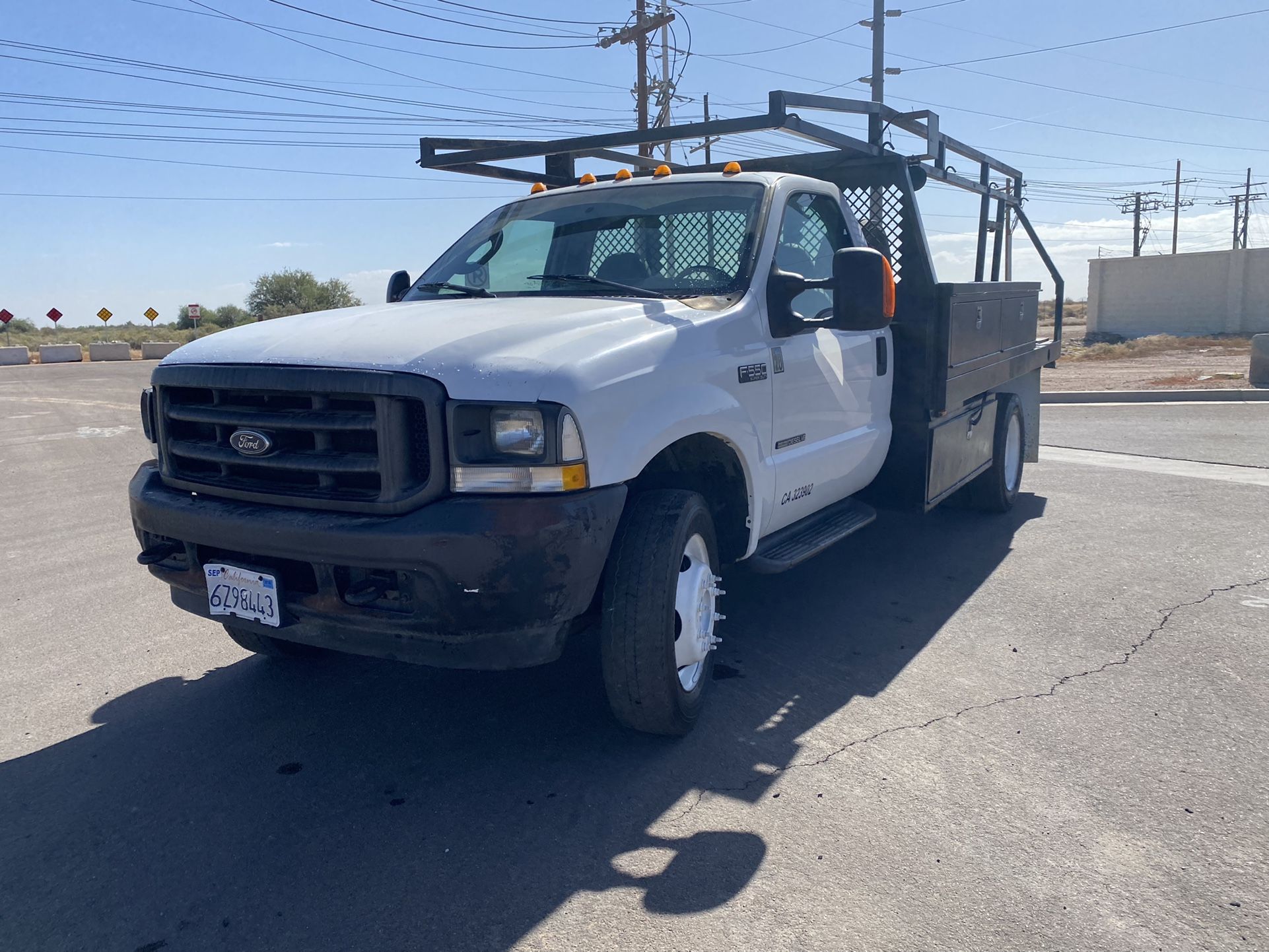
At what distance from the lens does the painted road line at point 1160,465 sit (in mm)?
8492

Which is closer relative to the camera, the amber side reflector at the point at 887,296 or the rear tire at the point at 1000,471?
the amber side reflector at the point at 887,296

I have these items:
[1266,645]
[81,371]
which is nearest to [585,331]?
[1266,645]

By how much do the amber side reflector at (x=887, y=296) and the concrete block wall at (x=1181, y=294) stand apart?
38.8 metres

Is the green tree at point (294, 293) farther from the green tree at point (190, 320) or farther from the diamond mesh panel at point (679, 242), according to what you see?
the diamond mesh panel at point (679, 242)

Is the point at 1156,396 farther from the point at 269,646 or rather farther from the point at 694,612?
the point at 269,646

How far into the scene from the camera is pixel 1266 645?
14.9 ft

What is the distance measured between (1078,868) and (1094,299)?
141ft

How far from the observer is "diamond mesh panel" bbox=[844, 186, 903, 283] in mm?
5543

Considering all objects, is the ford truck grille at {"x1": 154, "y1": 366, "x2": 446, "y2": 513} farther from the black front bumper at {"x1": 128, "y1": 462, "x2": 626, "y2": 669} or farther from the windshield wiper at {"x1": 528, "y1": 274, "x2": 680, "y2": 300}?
the windshield wiper at {"x1": 528, "y1": 274, "x2": 680, "y2": 300}

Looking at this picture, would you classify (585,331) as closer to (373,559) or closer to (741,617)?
(373,559)

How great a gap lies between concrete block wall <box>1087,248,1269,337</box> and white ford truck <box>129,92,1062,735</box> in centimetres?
3867

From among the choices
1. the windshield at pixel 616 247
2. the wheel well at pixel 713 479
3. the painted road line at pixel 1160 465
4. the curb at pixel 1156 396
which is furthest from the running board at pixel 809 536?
the curb at pixel 1156 396

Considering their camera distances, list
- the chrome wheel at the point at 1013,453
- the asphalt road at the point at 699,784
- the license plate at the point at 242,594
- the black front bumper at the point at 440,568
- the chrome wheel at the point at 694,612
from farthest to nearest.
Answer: the chrome wheel at the point at 1013,453
the chrome wheel at the point at 694,612
the license plate at the point at 242,594
the black front bumper at the point at 440,568
the asphalt road at the point at 699,784

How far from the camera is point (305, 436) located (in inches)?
128
